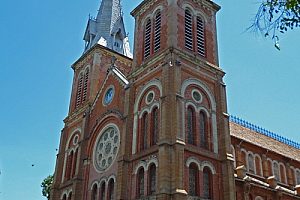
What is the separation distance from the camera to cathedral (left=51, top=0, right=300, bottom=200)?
23.3 meters

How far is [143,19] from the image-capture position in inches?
1248

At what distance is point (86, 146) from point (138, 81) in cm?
780

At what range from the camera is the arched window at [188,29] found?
28234 mm

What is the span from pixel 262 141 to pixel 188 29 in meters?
13.9

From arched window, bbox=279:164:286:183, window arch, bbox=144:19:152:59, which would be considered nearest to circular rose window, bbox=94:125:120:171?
window arch, bbox=144:19:152:59

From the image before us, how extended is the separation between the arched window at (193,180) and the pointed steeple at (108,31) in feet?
62.6

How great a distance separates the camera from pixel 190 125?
24.8 meters

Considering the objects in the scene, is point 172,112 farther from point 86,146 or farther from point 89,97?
point 89,97

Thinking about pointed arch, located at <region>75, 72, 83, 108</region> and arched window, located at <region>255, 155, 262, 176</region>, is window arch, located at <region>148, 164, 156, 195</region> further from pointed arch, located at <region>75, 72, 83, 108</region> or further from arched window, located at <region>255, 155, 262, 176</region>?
pointed arch, located at <region>75, 72, 83, 108</region>

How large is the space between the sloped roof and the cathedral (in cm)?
16

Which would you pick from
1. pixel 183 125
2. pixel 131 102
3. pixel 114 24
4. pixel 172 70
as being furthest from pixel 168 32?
pixel 114 24

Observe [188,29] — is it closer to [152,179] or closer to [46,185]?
[152,179]

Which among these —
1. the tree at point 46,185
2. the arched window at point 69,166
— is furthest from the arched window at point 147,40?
the tree at point 46,185

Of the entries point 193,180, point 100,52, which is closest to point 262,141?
point 193,180
